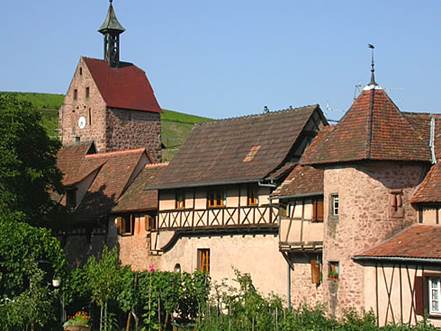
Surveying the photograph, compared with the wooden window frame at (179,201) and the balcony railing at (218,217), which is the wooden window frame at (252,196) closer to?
the balcony railing at (218,217)

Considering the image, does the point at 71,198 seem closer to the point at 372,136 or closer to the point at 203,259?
the point at 203,259

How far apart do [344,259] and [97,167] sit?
24416 millimetres

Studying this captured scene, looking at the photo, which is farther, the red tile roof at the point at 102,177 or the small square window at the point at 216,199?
the red tile roof at the point at 102,177

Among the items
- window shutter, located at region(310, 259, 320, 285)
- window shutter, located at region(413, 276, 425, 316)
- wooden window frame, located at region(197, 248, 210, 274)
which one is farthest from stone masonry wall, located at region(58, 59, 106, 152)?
window shutter, located at region(413, 276, 425, 316)

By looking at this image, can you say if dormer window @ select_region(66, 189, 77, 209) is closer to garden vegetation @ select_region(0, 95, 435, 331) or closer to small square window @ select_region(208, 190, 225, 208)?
garden vegetation @ select_region(0, 95, 435, 331)

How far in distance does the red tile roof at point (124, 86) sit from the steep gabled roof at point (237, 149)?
777 inches

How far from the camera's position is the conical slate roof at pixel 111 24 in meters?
68.0

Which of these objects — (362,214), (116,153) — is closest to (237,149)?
(362,214)

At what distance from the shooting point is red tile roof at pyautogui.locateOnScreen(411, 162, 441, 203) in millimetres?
29578

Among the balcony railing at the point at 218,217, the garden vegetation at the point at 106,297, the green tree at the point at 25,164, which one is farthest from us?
the green tree at the point at 25,164

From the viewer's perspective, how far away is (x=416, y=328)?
2433cm

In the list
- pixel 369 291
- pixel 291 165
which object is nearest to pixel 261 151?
pixel 291 165

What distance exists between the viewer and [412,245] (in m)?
28.5

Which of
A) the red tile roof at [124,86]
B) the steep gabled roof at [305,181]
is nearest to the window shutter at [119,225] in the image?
the steep gabled roof at [305,181]
